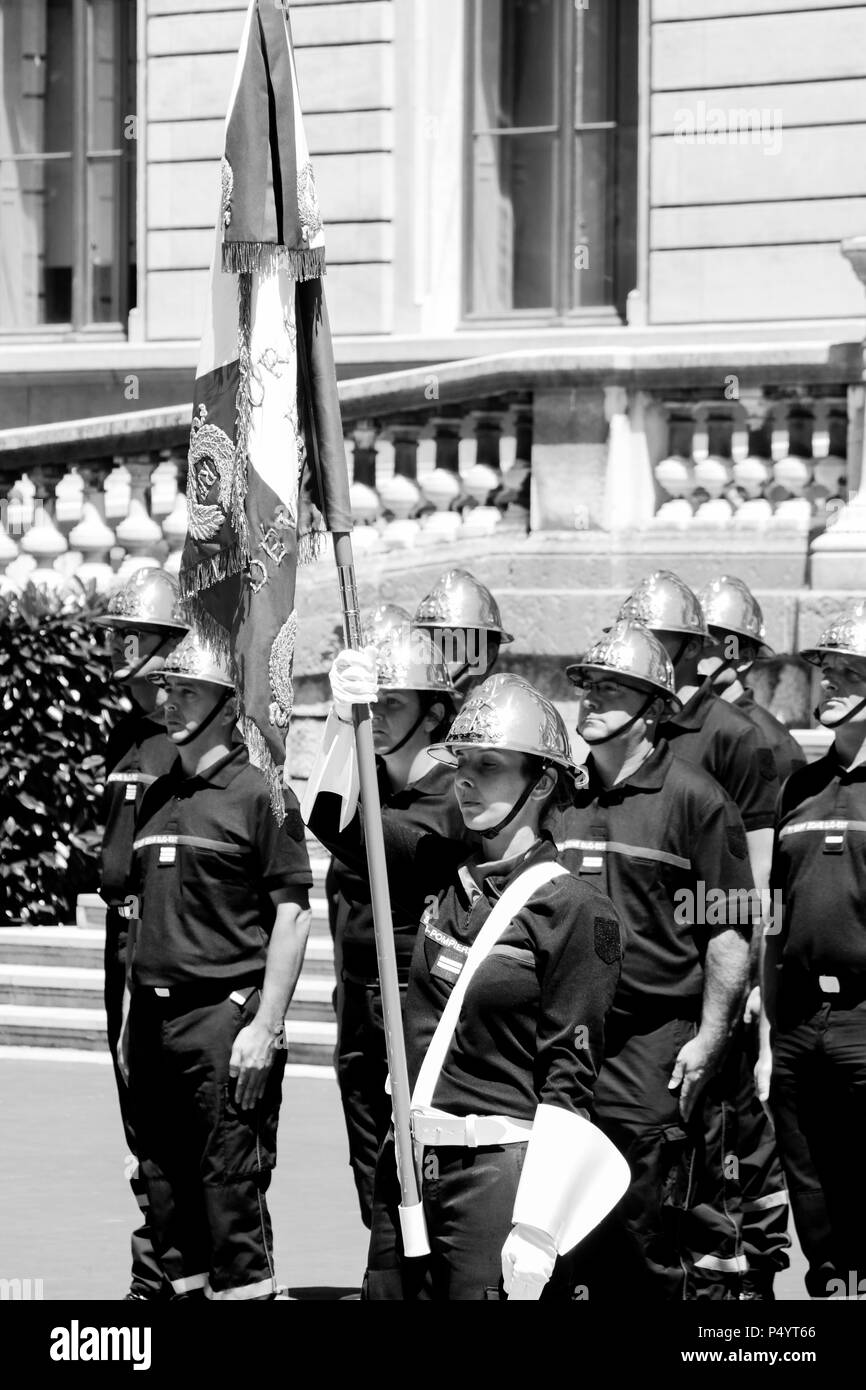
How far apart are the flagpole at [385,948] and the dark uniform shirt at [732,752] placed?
9.01 ft

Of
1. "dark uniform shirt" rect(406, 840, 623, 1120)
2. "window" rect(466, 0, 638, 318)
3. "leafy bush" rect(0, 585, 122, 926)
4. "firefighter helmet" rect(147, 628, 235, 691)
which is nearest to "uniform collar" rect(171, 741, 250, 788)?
"firefighter helmet" rect(147, 628, 235, 691)

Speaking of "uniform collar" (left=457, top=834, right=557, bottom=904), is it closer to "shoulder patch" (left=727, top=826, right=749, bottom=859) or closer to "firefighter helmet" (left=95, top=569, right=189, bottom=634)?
"shoulder patch" (left=727, top=826, right=749, bottom=859)

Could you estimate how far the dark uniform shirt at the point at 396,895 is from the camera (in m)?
7.23

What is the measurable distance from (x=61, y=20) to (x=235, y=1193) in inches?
640

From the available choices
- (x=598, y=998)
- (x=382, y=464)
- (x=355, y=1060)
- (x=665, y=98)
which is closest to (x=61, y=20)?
(x=665, y=98)

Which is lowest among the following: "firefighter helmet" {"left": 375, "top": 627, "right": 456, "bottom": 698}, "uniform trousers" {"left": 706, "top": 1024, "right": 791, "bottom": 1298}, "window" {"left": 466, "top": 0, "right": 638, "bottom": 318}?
"uniform trousers" {"left": 706, "top": 1024, "right": 791, "bottom": 1298}

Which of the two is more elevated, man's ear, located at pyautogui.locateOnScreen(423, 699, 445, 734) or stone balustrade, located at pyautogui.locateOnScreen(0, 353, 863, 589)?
stone balustrade, located at pyautogui.locateOnScreen(0, 353, 863, 589)

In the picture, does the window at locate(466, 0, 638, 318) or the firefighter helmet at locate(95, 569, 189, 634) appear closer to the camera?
the firefighter helmet at locate(95, 569, 189, 634)

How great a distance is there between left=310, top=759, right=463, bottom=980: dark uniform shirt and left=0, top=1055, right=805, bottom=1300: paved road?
104 centimetres

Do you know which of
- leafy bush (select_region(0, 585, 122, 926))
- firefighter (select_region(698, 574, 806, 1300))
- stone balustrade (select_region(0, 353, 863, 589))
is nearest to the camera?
firefighter (select_region(698, 574, 806, 1300))

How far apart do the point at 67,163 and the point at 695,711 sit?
1427 cm

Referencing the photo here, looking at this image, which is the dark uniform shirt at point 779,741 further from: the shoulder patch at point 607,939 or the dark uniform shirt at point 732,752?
the shoulder patch at point 607,939

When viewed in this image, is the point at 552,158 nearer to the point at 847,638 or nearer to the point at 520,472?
the point at 520,472

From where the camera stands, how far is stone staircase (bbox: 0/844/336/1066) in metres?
11.6
